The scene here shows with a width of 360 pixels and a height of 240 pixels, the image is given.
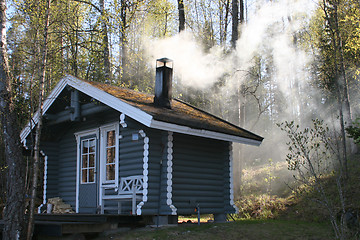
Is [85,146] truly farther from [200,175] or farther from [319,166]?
[319,166]

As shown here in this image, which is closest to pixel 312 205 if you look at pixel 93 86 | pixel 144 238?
pixel 144 238

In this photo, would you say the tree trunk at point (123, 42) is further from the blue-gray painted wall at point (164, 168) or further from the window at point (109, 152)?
the window at point (109, 152)

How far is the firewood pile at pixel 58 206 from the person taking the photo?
39.2 ft

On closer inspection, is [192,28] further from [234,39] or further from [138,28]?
[234,39]

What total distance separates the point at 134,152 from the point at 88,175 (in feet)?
7.61

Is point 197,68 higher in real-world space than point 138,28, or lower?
lower

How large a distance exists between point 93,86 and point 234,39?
8934 millimetres

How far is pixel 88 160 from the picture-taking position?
11.6 meters

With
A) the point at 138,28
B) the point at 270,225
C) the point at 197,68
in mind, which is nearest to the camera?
the point at 270,225

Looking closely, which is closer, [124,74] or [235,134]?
[235,134]

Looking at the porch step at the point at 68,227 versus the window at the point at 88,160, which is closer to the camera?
the porch step at the point at 68,227

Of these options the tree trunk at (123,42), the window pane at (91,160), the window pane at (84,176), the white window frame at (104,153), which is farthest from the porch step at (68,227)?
the tree trunk at (123,42)

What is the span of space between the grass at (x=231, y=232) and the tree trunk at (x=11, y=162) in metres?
1.87

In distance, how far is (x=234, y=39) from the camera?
17250 millimetres
